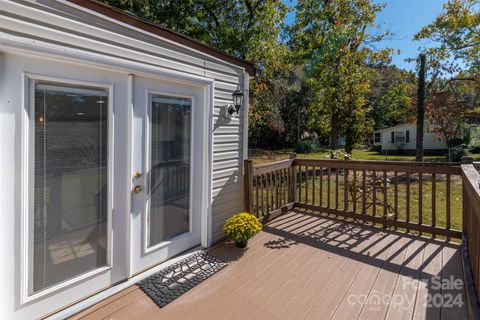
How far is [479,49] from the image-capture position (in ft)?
36.5

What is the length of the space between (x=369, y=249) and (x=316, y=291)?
48.2 inches

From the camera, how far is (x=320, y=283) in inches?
100

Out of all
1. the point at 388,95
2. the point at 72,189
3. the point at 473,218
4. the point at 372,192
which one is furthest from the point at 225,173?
the point at 388,95

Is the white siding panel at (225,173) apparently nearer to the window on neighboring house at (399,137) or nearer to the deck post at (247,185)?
the deck post at (247,185)

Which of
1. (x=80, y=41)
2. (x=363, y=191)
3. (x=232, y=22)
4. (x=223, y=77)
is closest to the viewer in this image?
(x=80, y=41)

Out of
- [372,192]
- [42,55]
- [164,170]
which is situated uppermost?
[42,55]

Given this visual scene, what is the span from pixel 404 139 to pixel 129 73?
2496cm

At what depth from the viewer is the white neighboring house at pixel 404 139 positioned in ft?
68.0

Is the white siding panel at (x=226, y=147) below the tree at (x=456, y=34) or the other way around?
below

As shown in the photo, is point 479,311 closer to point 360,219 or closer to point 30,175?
point 360,219

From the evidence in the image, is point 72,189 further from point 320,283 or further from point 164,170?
point 320,283

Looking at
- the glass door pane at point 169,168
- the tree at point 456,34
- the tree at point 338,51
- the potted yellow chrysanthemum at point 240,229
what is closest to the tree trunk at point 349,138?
the tree at point 338,51

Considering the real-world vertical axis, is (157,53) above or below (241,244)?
above

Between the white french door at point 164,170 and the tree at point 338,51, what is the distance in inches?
349
